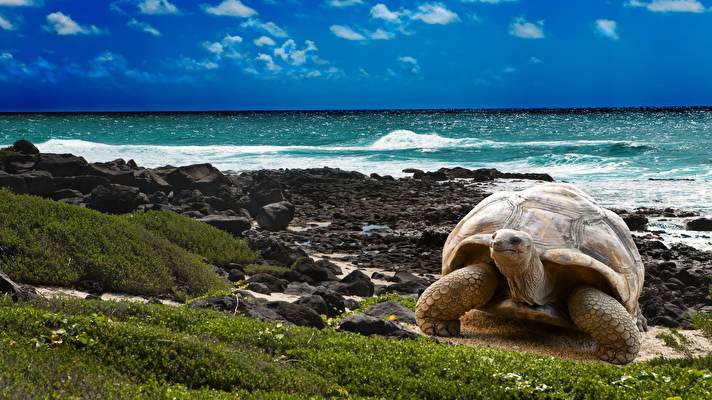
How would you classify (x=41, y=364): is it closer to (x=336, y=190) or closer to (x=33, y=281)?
(x=33, y=281)

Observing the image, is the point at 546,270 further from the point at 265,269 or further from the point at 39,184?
the point at 39,184

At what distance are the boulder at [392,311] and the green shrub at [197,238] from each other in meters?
4.97

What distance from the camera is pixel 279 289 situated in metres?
13.3

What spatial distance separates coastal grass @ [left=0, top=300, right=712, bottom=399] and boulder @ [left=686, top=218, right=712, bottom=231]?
1474cm

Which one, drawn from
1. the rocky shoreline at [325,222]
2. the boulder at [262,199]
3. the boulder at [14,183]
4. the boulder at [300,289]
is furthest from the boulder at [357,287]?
the boulder at [14,183]

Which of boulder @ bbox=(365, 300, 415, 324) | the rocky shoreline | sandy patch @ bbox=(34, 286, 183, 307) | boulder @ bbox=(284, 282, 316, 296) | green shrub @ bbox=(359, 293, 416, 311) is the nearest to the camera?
boulder @ bbox=(365, 300, 415, 324)

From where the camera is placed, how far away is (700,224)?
2195 cm

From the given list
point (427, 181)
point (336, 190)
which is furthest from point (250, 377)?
point (427, 181)

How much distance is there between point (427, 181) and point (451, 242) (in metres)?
25.0

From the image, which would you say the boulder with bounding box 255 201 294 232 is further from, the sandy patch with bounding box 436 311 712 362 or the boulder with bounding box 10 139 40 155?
the boulder with bounding box 10 139 40 155

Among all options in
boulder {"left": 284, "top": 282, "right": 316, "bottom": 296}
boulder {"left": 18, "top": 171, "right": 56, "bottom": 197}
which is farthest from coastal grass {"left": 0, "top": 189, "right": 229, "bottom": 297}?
boulder {"left": 18, "top": 171, "right": 56, "bottom": 197}

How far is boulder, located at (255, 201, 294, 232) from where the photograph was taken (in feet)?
70.3

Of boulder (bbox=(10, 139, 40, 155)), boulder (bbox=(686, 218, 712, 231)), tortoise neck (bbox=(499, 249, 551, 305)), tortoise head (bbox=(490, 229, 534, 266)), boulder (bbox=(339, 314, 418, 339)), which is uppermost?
tortoise head (bbox=(490, 229, 534, 266))

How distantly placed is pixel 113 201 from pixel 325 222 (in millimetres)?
6496
